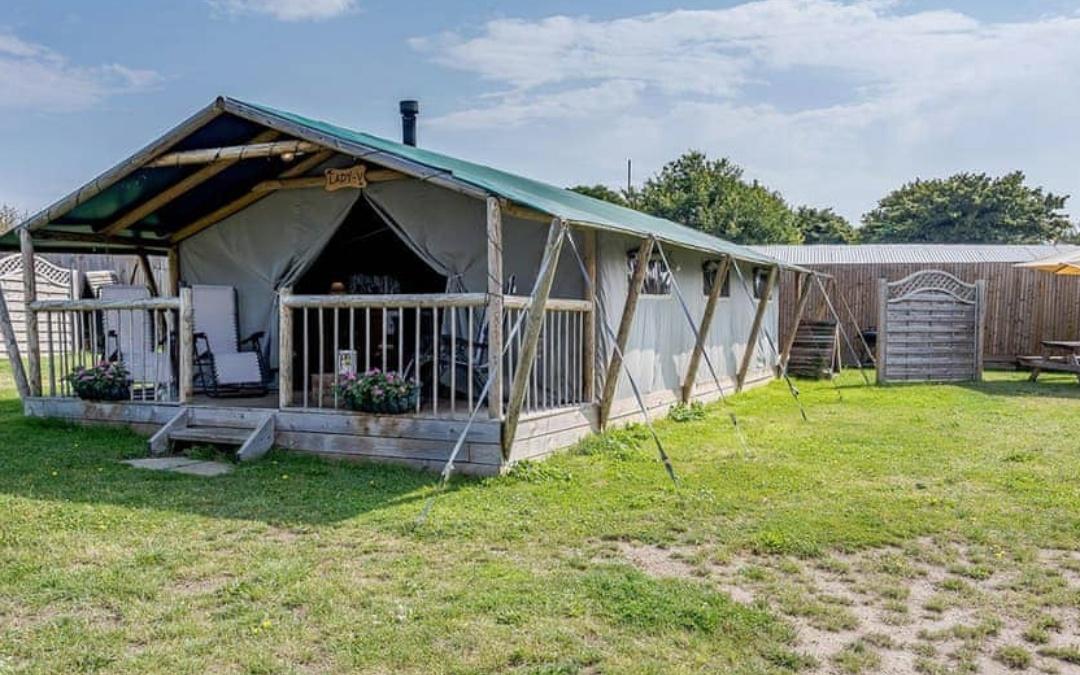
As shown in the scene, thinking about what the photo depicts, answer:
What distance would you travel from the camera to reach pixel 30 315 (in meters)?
7.23

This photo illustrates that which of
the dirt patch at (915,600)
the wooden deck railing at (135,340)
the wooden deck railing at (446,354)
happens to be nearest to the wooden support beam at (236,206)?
the wooden deck railing at (135,340)

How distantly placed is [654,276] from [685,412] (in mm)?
1448

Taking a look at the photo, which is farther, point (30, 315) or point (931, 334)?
point (931, 334)

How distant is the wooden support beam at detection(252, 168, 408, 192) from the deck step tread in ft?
7.55

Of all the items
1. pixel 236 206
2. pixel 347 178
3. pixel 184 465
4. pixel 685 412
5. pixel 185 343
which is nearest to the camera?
pixel 184 465

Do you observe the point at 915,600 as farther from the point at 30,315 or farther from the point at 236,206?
the point at 30,315

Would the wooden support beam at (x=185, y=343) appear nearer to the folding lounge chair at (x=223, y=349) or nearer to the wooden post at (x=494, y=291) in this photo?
the folding lounge chair at (x=223, y=349)

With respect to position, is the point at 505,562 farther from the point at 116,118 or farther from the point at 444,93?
the point at 116,118

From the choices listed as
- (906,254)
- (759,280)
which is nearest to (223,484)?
(759,280)

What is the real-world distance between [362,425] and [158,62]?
8705 millimetres

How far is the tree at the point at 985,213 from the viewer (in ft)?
106

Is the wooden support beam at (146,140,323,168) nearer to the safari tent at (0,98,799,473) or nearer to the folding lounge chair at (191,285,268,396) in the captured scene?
the safari tent at (0,98,799,473)

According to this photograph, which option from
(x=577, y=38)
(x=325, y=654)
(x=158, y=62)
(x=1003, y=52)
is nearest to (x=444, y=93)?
(x=577, y=38)

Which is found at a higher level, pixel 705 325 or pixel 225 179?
pixel 225 179
